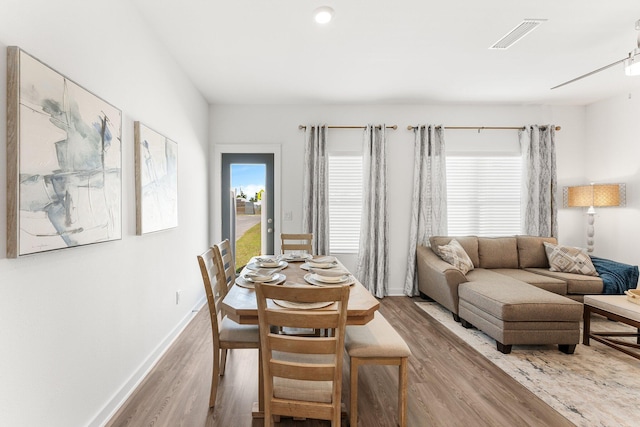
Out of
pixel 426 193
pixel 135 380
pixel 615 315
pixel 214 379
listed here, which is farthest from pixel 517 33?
pixel 135 380

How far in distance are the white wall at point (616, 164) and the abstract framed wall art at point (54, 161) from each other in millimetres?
5920

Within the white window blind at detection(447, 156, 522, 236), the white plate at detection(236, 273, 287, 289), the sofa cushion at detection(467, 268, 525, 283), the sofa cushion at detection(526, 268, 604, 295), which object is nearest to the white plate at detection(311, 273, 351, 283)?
the white plate at detection(236, 273, 287, 289)

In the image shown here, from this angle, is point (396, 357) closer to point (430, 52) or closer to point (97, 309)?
point (97, 309)

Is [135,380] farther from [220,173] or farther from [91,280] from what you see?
[220,173]

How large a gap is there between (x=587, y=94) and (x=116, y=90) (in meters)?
5.62

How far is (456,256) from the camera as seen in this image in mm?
4152

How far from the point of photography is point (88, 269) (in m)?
1.87

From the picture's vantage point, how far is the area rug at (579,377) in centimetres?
214

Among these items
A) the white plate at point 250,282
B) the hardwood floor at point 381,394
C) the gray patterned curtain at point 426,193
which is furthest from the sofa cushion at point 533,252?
the white plate at point 250,282

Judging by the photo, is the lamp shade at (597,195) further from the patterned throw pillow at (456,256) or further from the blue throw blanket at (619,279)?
the patterned throw pillow at (456,256)

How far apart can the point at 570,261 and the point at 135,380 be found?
16.0ft

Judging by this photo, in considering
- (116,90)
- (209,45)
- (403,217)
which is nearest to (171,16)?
(209,45)

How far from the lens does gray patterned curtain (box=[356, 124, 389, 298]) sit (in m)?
4.79

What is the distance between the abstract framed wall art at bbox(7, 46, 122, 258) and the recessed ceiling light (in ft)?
5.33
